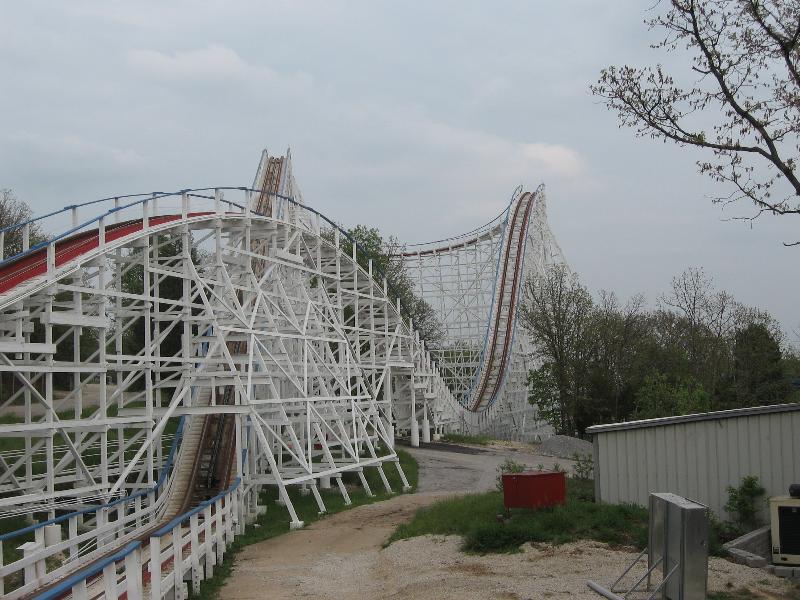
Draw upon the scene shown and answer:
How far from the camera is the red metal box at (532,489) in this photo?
1255 cm

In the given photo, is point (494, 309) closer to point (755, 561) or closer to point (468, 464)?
point (468, 464)

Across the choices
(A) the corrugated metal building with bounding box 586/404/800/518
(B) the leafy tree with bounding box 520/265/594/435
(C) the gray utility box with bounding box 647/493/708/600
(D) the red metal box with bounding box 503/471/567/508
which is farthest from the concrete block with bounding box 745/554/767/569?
(B) the leafy tree with bounding box 520/265/594/435

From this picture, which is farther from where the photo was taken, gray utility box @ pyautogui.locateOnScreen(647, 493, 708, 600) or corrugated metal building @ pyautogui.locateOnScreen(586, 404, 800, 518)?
corrugated metal building @ pyautogui.locateOnScreen(586, 404, 800, 518)

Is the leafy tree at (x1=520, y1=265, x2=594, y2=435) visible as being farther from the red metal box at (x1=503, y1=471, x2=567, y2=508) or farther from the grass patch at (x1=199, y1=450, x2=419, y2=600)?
the red metal box at (x1=503, y1=471, x2=567, y2=508)

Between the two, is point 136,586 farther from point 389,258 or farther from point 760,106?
point 389,258

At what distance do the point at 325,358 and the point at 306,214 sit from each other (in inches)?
316

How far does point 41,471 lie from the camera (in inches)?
775

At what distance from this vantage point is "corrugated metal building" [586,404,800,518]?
1231cm

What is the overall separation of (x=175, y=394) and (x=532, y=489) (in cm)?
790

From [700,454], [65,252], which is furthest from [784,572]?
[65,252]

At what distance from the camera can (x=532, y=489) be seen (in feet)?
41.3

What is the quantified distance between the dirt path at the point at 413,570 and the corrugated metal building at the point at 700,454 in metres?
→ 2.41

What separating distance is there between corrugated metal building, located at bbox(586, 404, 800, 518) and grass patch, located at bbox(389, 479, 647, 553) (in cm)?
65

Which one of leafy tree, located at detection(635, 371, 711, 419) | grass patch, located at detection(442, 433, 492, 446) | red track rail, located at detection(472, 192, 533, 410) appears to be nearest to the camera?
leafy tree, located at detection(635, 371, 711, 419)
